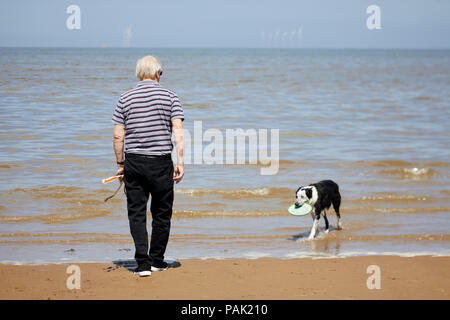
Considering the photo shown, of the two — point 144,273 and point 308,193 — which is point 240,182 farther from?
point 144,273

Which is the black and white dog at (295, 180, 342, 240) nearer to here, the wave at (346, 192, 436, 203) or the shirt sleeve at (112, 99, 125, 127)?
the wave at (346, 192, 436, 203)

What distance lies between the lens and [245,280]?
5672 millimetres

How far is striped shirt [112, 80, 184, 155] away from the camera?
5.38m

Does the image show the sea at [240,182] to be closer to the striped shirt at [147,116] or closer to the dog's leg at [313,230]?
the dog's leg at [313,230]

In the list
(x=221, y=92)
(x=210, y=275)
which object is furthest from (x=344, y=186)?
(x=221, y=92)

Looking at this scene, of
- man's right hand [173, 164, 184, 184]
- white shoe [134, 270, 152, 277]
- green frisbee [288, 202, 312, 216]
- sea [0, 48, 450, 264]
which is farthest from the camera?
green frisbee [288, 202, 312, 216]

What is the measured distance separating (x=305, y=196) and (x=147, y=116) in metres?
3.46

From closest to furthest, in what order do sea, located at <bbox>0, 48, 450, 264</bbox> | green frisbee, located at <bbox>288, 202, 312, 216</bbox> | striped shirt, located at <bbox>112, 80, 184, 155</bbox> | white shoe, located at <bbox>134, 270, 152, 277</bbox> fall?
striped shirt, located at <bbox>112, 80, 184, 155</bbox> < white shoe, located at <bbox>134, 270, 152, 277</bbox> < sea, located at <bbox>0, 48, 450, 264</bbox> < green frisbee, located at <bbox>288, 202, 312, 216</bbox>

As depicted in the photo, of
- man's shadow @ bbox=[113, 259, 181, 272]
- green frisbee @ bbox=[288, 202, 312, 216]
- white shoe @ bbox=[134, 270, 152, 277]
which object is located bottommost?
man's shadow @ bbox=[113, 259, 181, 272]

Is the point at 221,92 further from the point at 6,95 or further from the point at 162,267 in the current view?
the point at 162,267

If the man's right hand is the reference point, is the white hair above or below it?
above

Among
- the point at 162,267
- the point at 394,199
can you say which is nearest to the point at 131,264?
the point at 162,267

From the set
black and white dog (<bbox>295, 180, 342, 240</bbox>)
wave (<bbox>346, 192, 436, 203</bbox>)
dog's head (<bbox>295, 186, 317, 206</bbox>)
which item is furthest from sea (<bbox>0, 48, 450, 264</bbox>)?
dog's head (<bbox>295, 186, 317, 206</bbox>)

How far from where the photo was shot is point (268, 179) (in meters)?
12.5
